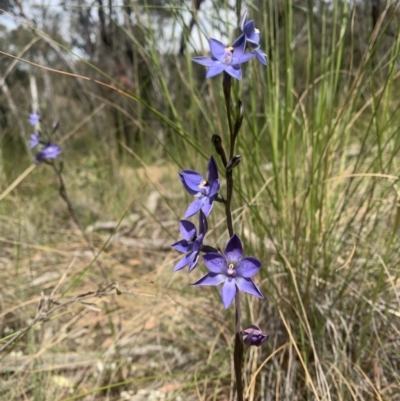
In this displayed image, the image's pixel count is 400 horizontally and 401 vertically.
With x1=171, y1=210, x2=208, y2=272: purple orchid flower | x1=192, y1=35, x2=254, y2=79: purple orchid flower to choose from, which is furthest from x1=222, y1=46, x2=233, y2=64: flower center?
x1=171, y1=210, x2=208, y2=272: purple orchid flower

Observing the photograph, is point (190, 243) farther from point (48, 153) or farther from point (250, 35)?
point (48, 153)

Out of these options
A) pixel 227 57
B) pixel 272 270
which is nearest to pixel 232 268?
pixel 227 57

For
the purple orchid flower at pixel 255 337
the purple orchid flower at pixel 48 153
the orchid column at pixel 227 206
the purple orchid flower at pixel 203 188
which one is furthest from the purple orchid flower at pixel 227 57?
the purple orchid flower at pixel 48 153

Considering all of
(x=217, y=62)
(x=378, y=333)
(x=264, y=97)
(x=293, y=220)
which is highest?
(x=217, y=62)

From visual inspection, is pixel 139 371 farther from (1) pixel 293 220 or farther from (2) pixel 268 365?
(1) pixel 293 220

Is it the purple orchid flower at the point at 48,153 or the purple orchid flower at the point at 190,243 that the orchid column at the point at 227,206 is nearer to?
the purple orchid flower at the point at 190,243

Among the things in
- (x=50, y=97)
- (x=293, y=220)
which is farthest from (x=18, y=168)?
(x=293, y=220)
